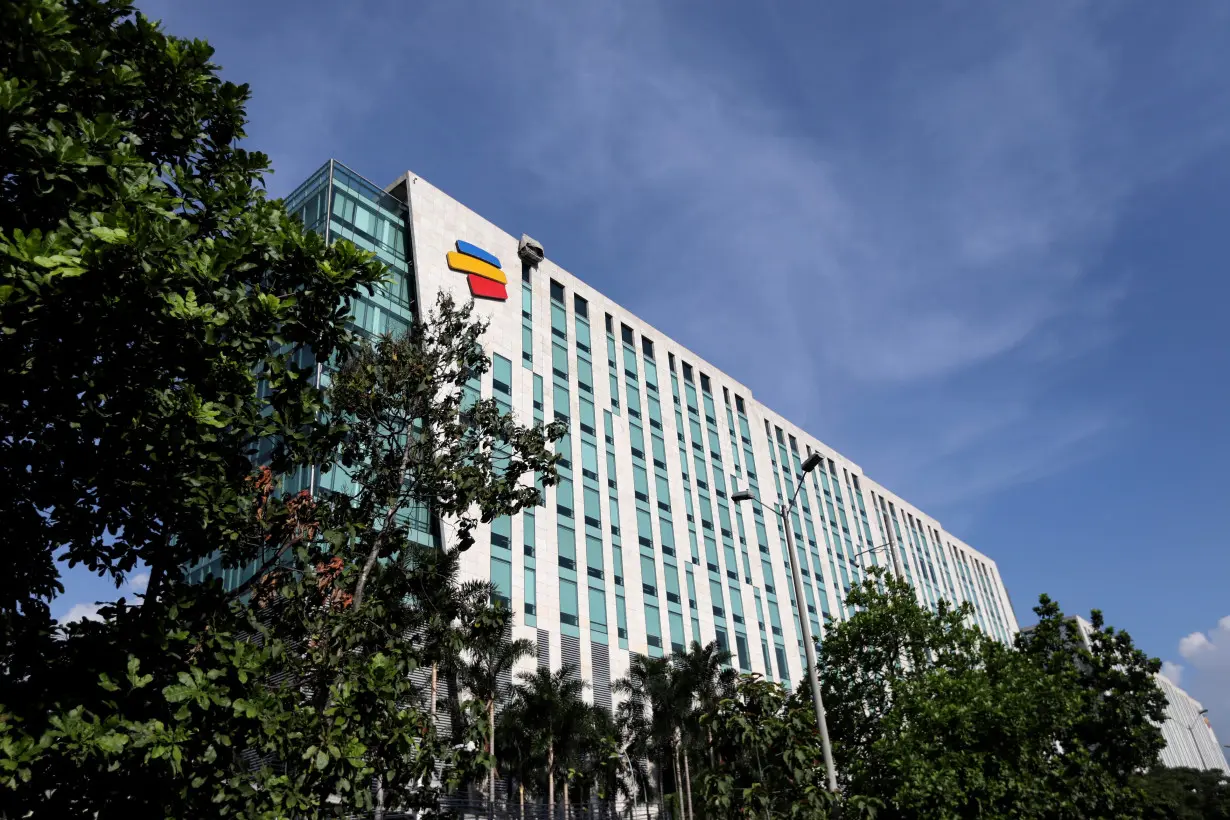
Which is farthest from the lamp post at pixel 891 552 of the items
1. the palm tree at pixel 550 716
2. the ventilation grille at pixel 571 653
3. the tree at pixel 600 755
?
the palm tree at pixel 550 716

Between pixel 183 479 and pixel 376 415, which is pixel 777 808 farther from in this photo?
pixel 183 479

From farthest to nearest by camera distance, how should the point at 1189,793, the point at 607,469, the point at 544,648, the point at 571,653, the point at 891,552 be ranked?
the point at 891,552 → the point at 1189,793 → the point at 607,469 → the point at 571,653 → the point at 544,648

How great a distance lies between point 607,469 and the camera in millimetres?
51469

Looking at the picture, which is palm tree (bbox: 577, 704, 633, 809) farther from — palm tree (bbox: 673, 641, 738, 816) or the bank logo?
the bank logo

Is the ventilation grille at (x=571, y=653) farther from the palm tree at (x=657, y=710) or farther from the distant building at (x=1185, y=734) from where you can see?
the distant building at (x=1185, y=734)

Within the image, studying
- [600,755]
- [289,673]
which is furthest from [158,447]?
[600,755]

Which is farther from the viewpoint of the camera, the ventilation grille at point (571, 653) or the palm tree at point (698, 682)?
the ventilation grille at point (571, 653)

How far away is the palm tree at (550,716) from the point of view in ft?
111

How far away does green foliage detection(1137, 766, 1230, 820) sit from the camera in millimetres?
48031

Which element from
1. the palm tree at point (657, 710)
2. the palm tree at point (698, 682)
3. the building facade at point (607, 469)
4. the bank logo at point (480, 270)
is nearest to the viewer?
the palm tree at point (698, 682)

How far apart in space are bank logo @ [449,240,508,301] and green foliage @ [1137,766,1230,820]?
46.1 metres

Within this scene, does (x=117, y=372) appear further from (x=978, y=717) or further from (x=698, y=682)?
(x=698, y=682)

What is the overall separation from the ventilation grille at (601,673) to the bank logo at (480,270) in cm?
2190

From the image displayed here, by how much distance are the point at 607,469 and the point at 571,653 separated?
1296cm
